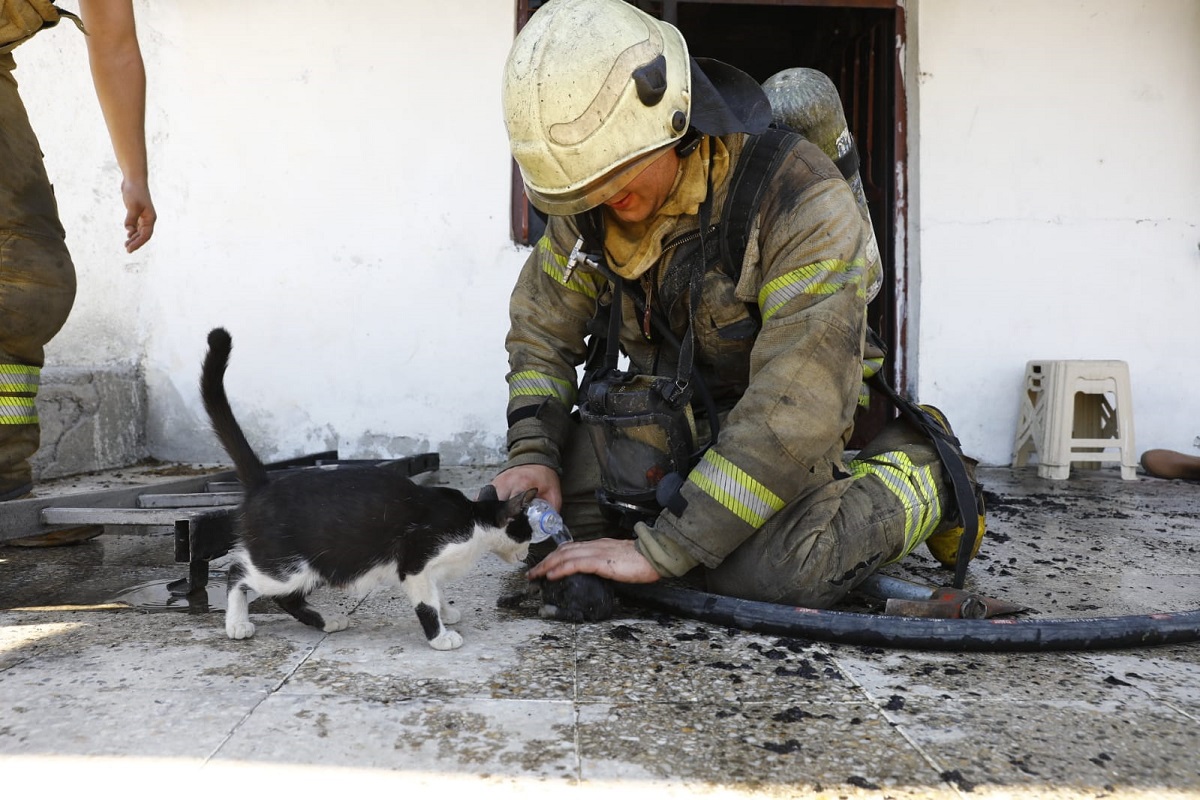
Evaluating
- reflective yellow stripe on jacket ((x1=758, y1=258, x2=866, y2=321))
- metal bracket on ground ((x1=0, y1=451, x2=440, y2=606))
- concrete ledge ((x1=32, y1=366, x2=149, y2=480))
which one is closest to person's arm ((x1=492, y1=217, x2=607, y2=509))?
metal bracket on ground ((x1=0, y1=451, x2=440, y2=606))

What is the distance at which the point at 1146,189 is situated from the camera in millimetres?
5398

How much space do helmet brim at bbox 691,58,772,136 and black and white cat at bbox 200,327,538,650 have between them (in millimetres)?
1049

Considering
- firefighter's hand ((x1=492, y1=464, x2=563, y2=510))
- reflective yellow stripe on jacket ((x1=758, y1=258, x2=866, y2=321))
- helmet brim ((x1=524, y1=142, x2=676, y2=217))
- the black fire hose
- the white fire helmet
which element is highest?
the white fire helmet

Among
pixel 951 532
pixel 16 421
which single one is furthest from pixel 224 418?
pixel 951 532

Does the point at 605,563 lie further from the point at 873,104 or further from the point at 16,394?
the point at 873,104

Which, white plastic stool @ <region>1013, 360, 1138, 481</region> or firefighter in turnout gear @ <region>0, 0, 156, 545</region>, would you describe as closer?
firefighter in turnout gear @ <region>0, 0, 156, 545</region>

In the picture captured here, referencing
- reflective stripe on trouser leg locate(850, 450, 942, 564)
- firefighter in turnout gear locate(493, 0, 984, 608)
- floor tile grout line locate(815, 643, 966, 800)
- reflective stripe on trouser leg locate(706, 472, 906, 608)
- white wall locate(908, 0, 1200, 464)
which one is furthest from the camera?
white wall locate(908, 0, 1200, 464)

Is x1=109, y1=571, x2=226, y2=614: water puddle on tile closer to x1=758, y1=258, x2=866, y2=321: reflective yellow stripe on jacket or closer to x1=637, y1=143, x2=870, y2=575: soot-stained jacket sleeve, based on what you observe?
x1=637, y1=143, x2=870, y2=575: soot-stained jacket sleeve

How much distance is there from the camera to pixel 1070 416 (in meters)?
5.06

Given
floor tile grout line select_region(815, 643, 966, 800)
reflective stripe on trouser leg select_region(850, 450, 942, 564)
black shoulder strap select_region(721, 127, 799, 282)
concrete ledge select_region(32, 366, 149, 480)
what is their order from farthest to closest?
concrete ledge select_region(32, 366, 149, 480) → reflective stripe on trouser leg select_region(850, 450, 942, 564) → black shoulder strap select_region(721, 127, 799, 282) → floor tile grout line select_region(815, 643, 966, 800)

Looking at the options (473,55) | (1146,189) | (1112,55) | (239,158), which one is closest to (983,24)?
(1112,55)

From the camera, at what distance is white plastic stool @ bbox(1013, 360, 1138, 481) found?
505cm

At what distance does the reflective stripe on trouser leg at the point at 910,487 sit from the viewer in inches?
99.2

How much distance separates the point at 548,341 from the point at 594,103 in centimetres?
95
